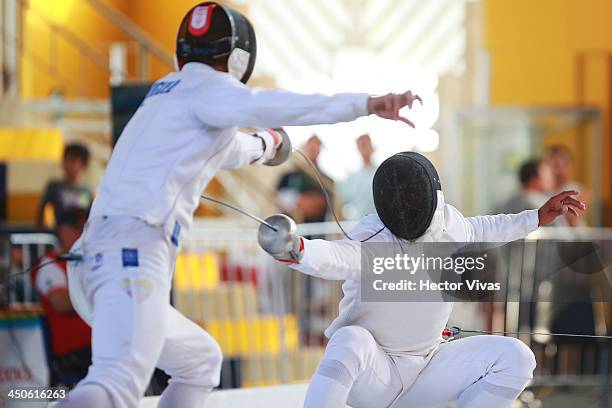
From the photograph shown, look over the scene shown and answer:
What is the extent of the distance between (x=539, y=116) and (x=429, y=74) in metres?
2.28

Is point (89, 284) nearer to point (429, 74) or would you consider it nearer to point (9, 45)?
point (9, 45)

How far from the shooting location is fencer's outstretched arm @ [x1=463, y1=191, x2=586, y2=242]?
3.08 m

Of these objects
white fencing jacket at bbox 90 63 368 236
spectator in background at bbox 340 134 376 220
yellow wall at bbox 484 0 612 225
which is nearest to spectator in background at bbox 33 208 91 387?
spectator in background at bbox 340 134 376 220

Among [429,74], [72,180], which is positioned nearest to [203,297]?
[72,180]

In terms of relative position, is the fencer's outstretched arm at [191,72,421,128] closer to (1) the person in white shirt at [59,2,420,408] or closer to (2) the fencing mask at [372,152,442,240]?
(1) the person in white shirt at [59,2,420,408]

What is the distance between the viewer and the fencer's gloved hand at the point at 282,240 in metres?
2.65

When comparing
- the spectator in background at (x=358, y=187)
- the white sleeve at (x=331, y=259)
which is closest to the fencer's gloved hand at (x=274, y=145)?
the white sleeve at (x=331, y=259)

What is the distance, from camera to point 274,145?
3.10 meters

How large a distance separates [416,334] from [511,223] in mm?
402

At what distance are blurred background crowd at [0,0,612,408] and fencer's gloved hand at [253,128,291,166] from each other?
16.7 inches

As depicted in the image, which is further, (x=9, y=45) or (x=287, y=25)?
(x=287, y=25)

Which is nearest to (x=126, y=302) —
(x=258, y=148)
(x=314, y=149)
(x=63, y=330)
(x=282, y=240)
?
(x=282, y=240)

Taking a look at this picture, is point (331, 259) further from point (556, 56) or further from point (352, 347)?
point (556, 56)

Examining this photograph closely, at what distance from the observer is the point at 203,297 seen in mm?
6348
